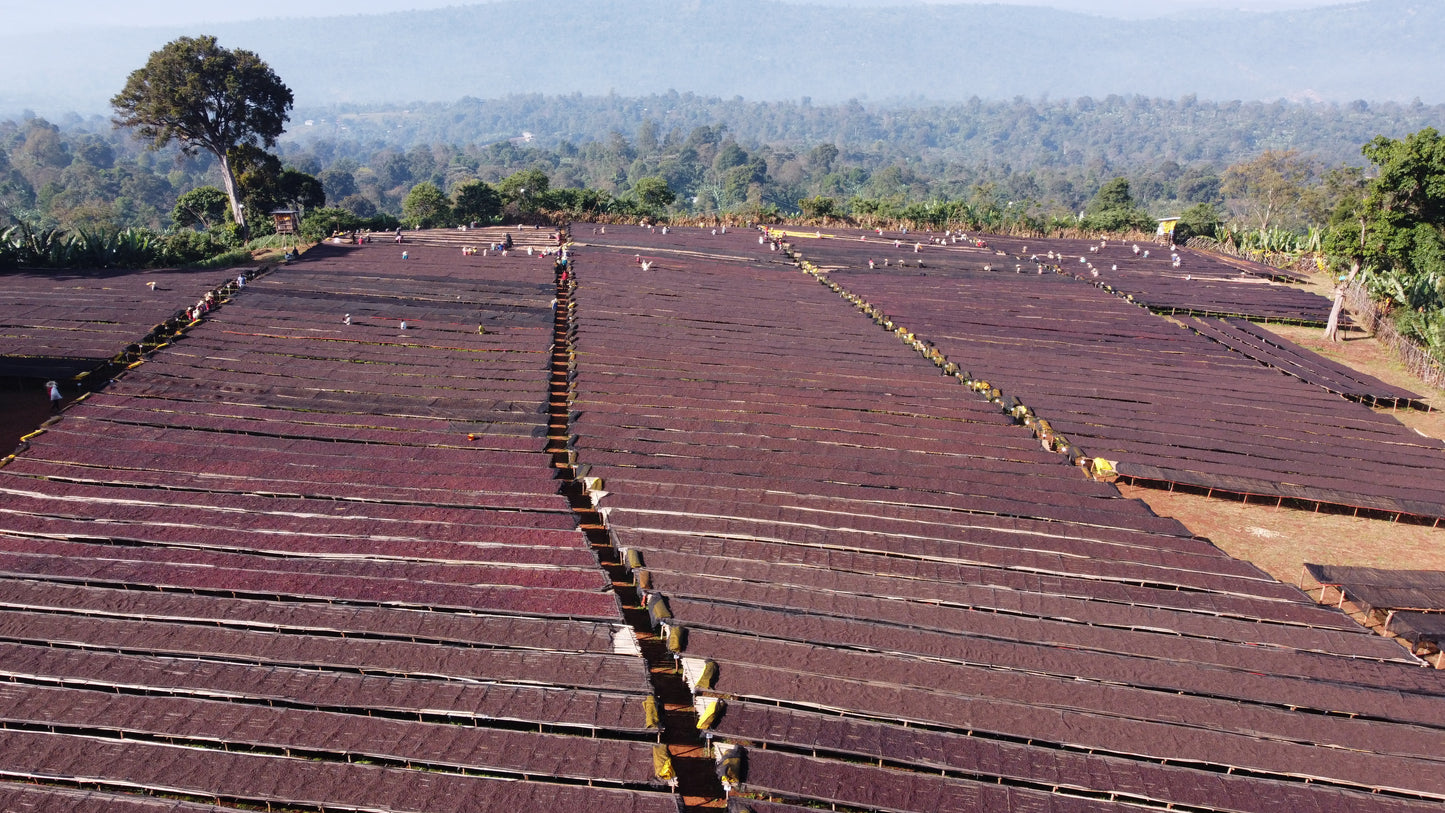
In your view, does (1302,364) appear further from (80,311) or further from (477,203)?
(477,203)

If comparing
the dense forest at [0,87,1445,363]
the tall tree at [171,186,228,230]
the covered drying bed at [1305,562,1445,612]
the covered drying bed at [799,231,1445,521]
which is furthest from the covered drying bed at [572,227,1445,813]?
the tall tree at [171,186,228,230]

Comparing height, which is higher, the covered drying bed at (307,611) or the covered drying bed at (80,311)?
the covered drying bed at (80,311)

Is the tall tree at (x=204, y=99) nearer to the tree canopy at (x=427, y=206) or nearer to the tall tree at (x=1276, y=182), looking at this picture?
the tree canopy at (x=427, y=206)

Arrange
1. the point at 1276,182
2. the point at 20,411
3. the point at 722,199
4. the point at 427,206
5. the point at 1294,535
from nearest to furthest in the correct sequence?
the point at 1294,535 → the point at 20,411 → the point at 427,206 → the point at 1276,182 → the point at 722,199

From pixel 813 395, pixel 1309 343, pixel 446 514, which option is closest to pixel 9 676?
pixel 446 514

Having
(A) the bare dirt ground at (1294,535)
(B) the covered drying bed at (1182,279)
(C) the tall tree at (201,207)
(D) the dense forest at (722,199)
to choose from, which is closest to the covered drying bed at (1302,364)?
(B) the covered drying bed at (1182,279)

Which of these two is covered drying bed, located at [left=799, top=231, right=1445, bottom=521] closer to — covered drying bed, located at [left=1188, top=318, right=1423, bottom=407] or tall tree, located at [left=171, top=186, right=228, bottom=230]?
covered drying bed, located at [left=1188, top=318, right=1423, bottom=407]

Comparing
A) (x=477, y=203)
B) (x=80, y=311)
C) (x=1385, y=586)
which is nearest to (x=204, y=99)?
(x=477, y=203)
